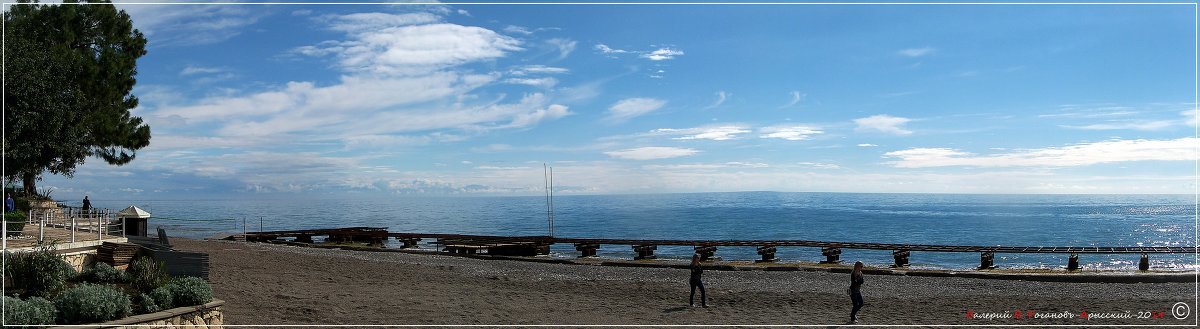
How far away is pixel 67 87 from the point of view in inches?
1220

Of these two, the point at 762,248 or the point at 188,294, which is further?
the point at 762,248

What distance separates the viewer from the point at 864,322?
16906 mm

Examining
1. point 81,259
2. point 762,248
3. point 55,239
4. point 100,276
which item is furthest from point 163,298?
point 762,248

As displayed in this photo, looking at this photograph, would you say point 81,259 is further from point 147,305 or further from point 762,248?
point 762,248

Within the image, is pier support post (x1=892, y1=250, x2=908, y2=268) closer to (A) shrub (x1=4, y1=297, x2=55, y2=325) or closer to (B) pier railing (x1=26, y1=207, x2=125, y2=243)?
(B) pier railing (x1=26, y1=207, x2=125, y2=243)

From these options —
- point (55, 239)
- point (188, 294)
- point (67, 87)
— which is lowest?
point (188, 294)

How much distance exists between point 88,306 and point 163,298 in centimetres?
156

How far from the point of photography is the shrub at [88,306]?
12266mm

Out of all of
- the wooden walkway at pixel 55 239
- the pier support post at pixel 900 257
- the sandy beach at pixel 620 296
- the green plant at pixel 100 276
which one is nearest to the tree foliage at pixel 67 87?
the wooden walkway at pixel 55 239

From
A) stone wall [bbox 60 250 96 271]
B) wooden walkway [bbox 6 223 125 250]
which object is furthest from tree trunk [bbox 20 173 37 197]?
stone wall [bbox 60 250 96 271]

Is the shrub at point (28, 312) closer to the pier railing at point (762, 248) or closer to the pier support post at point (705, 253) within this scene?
the pier railing at point (762, 248)

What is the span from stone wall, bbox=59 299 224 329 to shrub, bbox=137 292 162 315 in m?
0.22

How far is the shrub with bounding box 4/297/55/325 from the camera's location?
11.5 metres

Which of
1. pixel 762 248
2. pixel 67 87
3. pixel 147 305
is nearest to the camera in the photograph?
pixel 147 305
